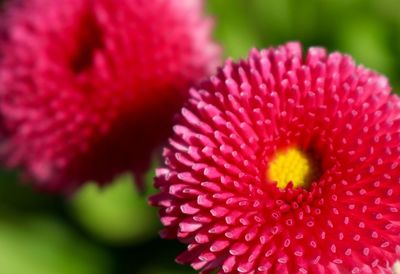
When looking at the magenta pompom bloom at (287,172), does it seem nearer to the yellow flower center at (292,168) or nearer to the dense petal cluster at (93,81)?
the yellow flower center at (292,168)

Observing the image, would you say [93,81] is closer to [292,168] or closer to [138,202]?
[292,168]

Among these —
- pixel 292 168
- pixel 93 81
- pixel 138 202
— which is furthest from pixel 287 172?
pixel 138 202

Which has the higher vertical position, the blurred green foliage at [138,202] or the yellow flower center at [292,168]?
the blurred green foliage at [138,202]

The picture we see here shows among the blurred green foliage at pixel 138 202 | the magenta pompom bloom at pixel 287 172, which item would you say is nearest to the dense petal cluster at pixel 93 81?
the magenta pompom bloom at pixel 287 172

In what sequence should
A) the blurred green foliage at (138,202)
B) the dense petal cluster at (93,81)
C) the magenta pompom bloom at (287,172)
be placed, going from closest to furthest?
the magenta pompom bloom at (287,172), the dense petal cluster at (93,81), the blurred green foliage at (138,202)

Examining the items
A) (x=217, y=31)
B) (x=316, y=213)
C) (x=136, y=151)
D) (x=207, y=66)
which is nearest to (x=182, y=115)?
(x=316, y=213)

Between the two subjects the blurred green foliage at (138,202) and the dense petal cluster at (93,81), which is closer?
the dense petal cluster at (93,81)

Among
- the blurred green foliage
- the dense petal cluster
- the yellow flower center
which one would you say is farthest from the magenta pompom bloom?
the blurred green foliage
